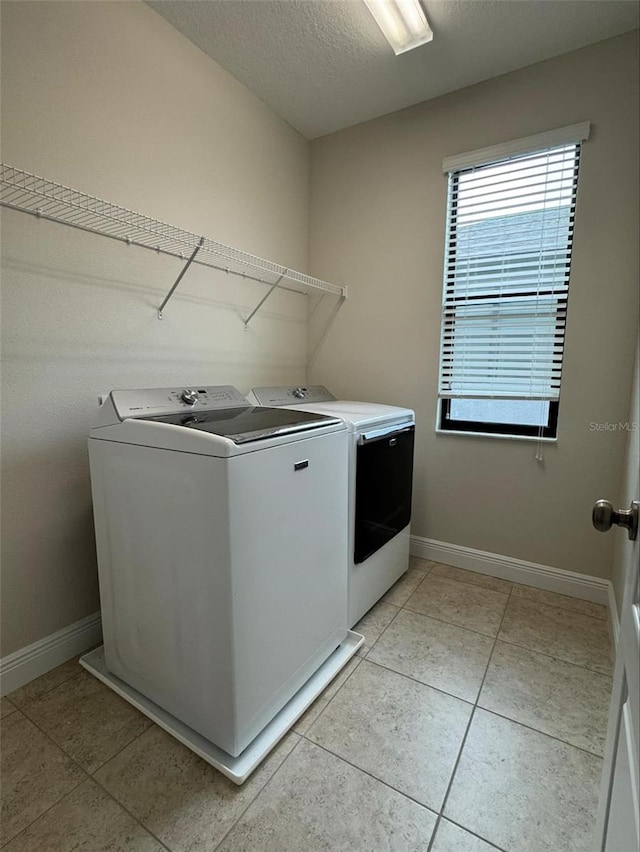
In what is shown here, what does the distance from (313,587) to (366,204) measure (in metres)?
2.24

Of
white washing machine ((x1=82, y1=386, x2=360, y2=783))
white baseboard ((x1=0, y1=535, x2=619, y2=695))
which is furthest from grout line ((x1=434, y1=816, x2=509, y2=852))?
white baseboard ((x1=0, y1=535, x2=619, y2=695))

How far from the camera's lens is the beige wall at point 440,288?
1866 mm

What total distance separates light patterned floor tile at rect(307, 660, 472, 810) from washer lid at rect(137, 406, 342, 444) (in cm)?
99

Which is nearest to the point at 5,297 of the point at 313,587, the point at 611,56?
the point at 313,587

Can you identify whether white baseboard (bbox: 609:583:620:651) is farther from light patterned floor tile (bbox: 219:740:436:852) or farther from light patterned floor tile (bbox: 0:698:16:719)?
light patterned floor tile (bbox: 0:698:16:719)

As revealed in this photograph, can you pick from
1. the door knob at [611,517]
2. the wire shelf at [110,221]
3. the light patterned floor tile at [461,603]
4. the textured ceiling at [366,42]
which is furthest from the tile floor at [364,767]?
the textured ceiling at [366,42]

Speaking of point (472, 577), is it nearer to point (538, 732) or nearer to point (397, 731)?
point (538, 732)

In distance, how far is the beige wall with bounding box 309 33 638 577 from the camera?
73.5 inches

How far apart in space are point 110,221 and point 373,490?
1533mm

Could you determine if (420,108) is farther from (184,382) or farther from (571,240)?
(184,382)

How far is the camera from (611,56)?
181 centimetres

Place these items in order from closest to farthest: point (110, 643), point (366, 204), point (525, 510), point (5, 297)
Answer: point (5, 297), point (110, 643), point (525, 510), point (366, 204)

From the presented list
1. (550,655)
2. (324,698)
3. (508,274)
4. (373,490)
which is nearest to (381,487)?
(373,490)

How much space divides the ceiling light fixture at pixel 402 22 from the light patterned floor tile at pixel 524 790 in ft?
8.66
